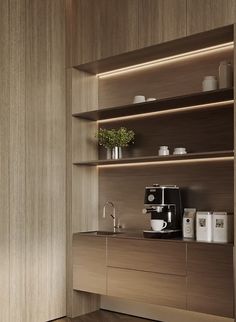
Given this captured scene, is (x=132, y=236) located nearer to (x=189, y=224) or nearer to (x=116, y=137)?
(x=189, y=224)

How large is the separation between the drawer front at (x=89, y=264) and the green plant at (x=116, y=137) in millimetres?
882

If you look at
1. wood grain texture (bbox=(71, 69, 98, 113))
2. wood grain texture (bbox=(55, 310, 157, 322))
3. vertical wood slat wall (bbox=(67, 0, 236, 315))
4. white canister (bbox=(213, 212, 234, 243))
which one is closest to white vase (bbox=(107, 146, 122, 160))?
vertical wood slat wall (bbox=(67, 0, 236, 315))

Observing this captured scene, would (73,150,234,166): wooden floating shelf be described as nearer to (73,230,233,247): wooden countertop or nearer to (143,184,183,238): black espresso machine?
(143,184,183,238): black espresso machine

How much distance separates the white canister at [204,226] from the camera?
3371 mm

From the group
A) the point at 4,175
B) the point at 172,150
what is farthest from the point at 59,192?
the point at 172,150

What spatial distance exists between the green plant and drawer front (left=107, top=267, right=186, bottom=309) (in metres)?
1.13

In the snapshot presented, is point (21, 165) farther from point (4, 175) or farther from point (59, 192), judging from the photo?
point (59, 192)

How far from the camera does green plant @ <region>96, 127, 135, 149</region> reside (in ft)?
13.2

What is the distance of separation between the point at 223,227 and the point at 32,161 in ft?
5.66

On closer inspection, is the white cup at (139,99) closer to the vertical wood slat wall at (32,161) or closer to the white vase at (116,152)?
the white vase at (116,152)

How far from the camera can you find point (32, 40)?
12.8ft

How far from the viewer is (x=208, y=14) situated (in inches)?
128

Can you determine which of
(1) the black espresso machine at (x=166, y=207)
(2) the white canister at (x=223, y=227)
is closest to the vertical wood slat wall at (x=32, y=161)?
(1) the black espresso machine at (x=166, y=207)

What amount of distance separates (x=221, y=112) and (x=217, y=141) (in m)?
0.25
